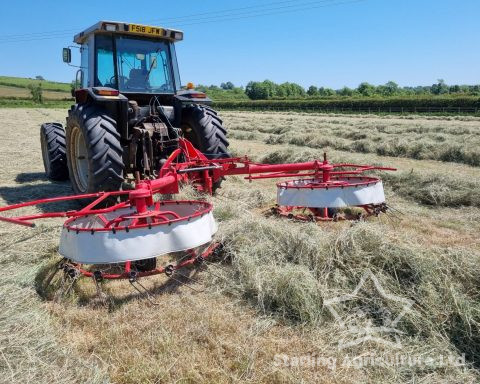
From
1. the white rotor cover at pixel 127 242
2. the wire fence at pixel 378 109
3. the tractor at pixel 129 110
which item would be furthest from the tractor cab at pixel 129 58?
the wire fence at pixel 378 109

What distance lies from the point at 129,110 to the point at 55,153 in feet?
7.16

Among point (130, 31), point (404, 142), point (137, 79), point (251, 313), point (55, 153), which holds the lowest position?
point (251, 313)

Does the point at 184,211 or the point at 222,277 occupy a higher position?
the point at 184,211

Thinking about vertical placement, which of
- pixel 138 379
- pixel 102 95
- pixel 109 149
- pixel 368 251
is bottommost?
pixel 138 379

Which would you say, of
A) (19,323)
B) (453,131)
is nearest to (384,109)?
(453,131)

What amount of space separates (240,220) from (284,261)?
0.87 meters

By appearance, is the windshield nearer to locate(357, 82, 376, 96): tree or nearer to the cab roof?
the cab roof

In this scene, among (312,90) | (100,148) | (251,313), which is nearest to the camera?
(251,313)

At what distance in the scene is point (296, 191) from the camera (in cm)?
451

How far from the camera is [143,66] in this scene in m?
5.78

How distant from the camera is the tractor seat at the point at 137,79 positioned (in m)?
5.59

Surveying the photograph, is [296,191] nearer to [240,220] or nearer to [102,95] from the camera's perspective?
[240,220]

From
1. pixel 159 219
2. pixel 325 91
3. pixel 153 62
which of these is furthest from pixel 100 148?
pixel 325 91

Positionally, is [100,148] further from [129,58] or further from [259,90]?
[259,90]
